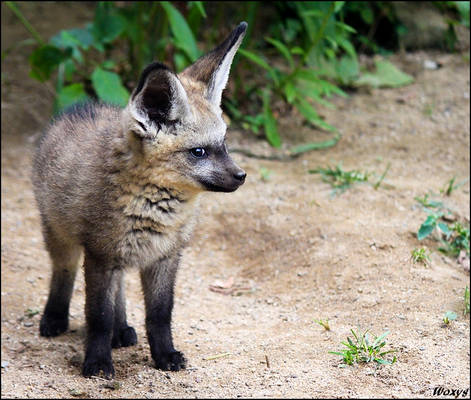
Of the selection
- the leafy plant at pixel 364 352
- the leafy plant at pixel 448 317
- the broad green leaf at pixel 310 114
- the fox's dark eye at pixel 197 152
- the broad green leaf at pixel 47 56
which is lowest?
the leafy plant at pixel 448 317

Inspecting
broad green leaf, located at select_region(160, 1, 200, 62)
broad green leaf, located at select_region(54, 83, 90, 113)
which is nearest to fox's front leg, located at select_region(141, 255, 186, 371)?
broad green leaf, located at select_region(160, 1, 200, 62)

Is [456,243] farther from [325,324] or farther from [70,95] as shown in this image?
[70,95]

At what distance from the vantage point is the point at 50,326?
543 centimetres

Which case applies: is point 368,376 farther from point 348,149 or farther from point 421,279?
point 348,149

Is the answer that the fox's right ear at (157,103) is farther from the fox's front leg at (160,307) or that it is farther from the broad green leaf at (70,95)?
the broad green leaf at (70,95)

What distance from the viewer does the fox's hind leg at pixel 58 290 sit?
535cm

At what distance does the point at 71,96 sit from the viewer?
7.49 meters

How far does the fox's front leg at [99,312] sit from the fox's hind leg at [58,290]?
0.79 metres

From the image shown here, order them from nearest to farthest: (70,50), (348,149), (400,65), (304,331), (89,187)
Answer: (89,187) → (304,331) → (70,50) → (348,149) → (400,65)

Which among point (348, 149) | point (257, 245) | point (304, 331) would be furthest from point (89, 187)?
point (348, 149)

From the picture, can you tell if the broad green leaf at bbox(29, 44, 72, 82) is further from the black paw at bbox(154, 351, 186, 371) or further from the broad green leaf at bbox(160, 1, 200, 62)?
the black paw at bbox(154, 351, 186, 371)

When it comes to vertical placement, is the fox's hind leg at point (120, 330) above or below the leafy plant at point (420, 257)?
below

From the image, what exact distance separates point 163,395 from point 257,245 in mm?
2527

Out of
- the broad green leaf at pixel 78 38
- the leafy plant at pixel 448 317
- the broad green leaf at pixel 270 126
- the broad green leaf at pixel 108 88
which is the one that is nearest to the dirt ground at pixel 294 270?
the leafy plant at pixel 448 317
